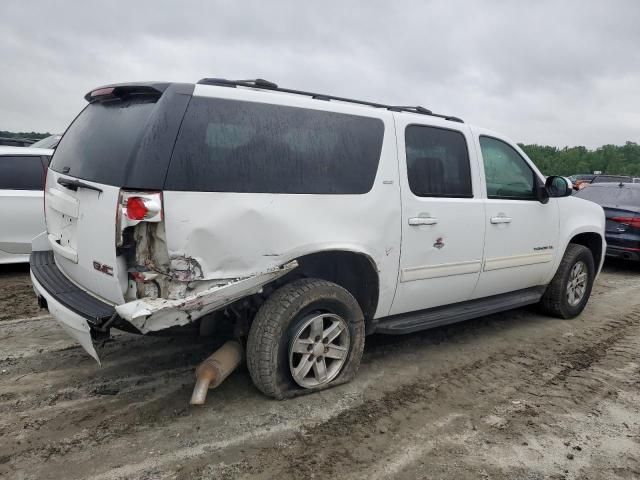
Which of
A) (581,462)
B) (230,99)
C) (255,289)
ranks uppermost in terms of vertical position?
(230,99)

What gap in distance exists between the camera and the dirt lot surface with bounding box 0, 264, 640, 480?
8.75 ft

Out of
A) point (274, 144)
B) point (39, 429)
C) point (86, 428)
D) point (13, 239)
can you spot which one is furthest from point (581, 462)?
point (13, 239)

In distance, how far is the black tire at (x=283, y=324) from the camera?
3094 millimetres

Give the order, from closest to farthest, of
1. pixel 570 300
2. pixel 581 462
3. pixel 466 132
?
pixel 581 462, pixel 466 132, pixel 570 300

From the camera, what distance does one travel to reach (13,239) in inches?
244

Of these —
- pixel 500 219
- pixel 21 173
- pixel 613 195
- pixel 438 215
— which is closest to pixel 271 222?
pixel 438 215

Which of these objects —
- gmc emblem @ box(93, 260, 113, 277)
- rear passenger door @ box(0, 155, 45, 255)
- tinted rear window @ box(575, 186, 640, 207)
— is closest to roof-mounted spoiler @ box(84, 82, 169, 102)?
gmc emblem @ box(93, 260, 113, 277)

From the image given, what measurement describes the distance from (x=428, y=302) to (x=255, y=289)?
1.63 meters

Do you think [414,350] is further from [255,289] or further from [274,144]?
[274,144]

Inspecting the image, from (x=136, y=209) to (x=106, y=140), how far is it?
0.72 meters

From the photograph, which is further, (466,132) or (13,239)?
(13,239)

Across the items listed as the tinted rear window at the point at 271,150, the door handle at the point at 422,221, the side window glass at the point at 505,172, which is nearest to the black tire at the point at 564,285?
the side window glass at the point at 505,172

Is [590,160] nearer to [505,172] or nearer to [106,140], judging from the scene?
[505,172]

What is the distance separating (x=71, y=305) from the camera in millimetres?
2910
